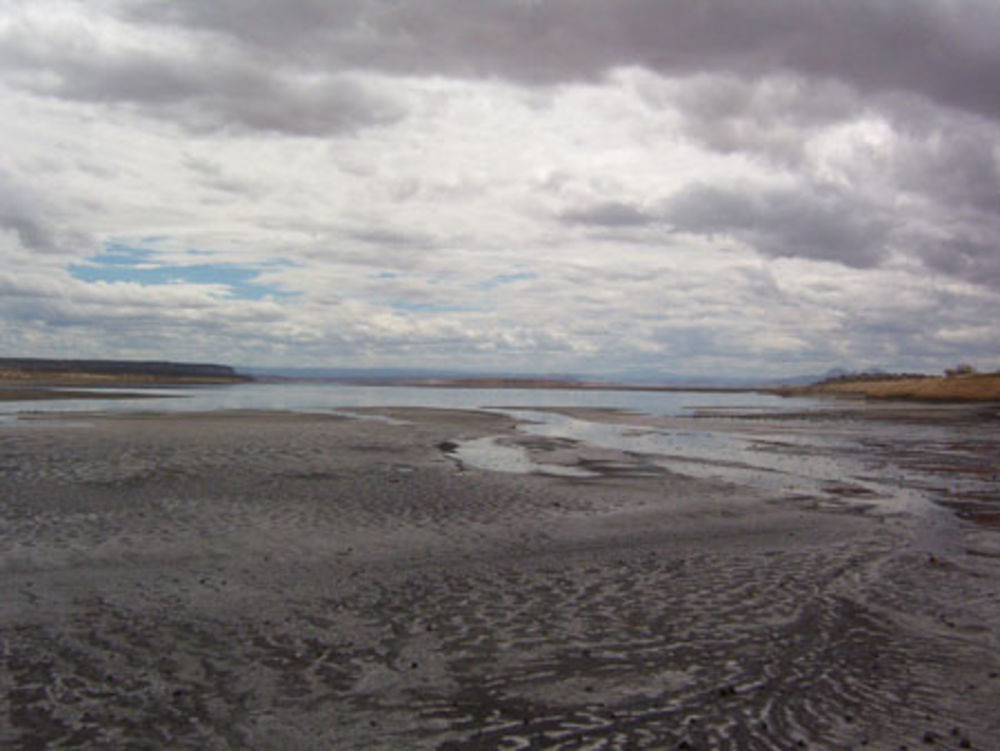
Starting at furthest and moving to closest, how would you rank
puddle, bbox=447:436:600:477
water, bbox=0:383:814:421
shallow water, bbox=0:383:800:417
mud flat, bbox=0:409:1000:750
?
shallow water, bbox=0:383:800:417 → water, bbox=0:383:814:421 → puddle, bbox=447:436:600:477 → mud flat, bbox=0:409:1000:750

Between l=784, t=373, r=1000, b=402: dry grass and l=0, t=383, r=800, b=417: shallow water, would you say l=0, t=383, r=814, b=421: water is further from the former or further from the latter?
l=784, t=373, r=1000, b=402: dry grass

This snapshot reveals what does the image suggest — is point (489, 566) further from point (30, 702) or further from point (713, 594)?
point (30, 702)

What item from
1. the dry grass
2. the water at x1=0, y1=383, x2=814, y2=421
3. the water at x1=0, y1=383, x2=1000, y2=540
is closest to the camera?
the water at x1=0, y1=383, x2=1000, y2=540

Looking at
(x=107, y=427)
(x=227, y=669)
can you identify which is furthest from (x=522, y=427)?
(x=227, y=669)

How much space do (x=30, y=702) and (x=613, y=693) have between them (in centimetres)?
546

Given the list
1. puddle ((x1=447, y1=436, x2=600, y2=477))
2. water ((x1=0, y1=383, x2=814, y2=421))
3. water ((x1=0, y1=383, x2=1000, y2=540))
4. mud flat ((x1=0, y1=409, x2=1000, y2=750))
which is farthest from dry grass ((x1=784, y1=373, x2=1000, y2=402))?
mud flat ((x1=0, y1=409, x2=1000, y2=750))

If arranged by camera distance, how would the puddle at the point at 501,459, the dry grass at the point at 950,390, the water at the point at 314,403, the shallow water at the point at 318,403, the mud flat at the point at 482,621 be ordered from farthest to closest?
the dry grass at the point at 950,390 → the shallow water at the point at 318,403 → the water at the point at 314,403 → the puddle at the point at 501,459 → the mud flat at the point at 482,621

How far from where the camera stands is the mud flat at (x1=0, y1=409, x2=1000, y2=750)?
7.11m

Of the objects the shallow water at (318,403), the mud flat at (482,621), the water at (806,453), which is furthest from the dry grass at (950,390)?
the mud flat at (482,621)

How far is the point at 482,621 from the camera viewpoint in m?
10.2

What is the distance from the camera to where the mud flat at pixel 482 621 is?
280 inches

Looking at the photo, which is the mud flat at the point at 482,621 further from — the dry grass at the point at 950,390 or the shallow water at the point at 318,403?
the dry grass at the point at 950,390

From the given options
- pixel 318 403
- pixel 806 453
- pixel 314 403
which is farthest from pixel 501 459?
pixel 318 403

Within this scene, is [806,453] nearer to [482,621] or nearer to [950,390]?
[482,621]
